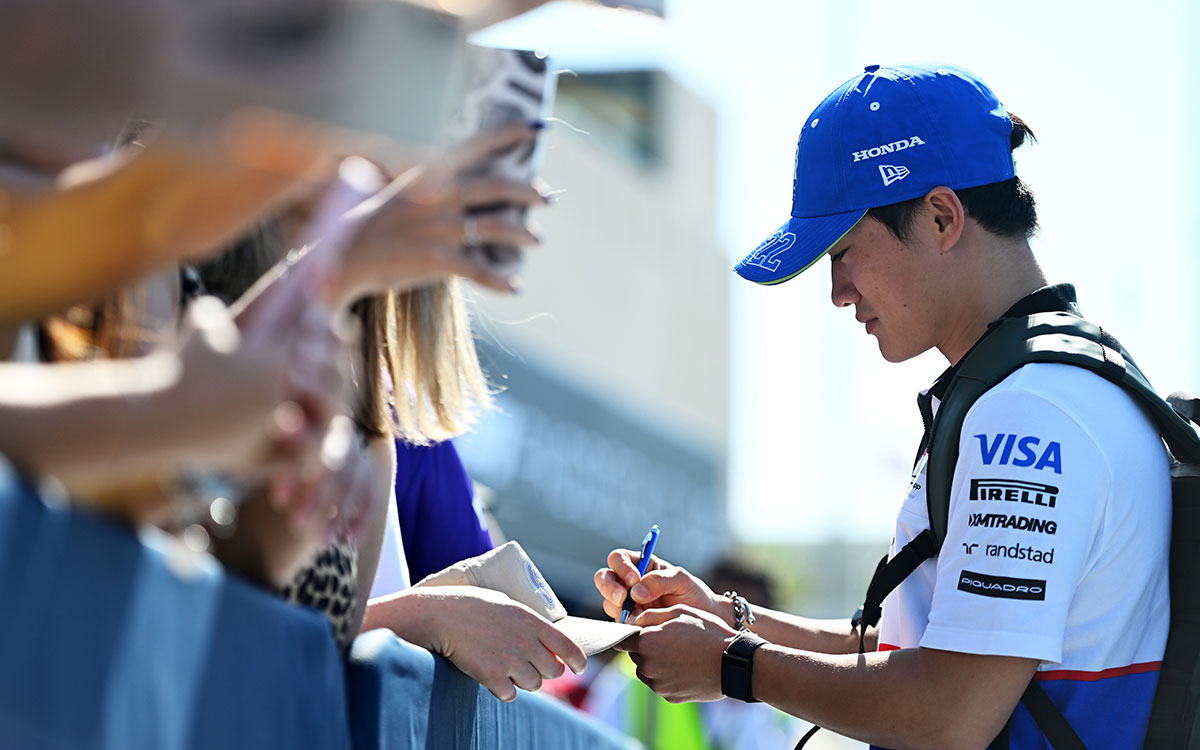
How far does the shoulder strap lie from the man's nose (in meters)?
0.45

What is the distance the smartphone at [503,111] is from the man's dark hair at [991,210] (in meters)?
1.56

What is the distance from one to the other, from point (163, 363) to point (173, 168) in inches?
6.4

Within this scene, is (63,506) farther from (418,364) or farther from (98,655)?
(418,364)

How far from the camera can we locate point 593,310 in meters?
14.9

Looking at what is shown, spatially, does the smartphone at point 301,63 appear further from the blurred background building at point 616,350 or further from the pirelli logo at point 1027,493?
the blurred background building at point 616,350

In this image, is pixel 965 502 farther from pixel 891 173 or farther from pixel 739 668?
pixel 891 173

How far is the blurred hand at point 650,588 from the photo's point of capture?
284 centimetres

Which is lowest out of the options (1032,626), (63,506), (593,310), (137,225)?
(593,310)

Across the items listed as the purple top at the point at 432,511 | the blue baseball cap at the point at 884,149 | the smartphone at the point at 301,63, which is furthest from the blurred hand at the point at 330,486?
the blue baseball cap at the point at 884,149

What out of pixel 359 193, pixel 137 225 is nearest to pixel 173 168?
pixel 137 225

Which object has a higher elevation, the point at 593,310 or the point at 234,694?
the point at 234,694

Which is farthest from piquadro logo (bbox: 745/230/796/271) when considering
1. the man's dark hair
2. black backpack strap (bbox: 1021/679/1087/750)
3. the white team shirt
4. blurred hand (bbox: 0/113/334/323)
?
blurred hand (bbox: 0/113/334/323)

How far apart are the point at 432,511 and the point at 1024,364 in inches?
49.2

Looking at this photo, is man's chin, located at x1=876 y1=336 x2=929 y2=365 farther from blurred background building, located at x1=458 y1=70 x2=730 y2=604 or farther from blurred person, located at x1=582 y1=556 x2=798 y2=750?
blurred background building, located at x1=458 y1=70 x2=730 y2=604
